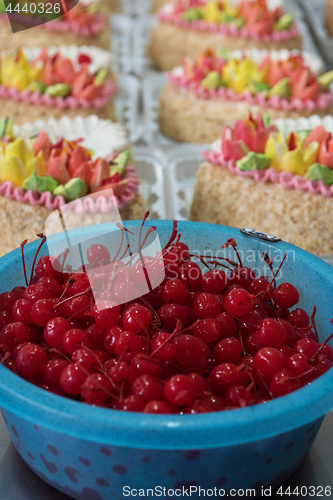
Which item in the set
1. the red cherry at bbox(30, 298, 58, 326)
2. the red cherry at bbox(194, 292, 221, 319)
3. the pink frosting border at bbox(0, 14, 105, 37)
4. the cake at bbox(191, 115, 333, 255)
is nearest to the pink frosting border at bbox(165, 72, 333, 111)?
the cake at bbox(191, 115, 333, 255)

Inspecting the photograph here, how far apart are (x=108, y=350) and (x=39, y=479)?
227 millimetres

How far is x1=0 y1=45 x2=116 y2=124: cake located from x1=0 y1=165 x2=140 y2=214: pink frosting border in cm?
75

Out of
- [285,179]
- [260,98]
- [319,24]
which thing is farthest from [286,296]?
[319,24]

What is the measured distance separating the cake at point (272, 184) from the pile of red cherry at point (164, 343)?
26.3 inches

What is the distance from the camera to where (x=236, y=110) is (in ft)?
7.05

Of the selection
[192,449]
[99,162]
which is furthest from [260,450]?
[99,162]

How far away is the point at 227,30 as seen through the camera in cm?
293

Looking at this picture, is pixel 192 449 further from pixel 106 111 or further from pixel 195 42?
pixel 195 42

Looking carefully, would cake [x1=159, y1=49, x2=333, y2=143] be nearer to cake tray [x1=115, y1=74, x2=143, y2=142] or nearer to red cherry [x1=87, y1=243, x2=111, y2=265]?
cake tray [x1=115, y1=74, x2=143, y2=142]

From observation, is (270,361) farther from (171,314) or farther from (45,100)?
(45,100)

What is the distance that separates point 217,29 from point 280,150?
1.77 meters

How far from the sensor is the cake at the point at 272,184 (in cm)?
145

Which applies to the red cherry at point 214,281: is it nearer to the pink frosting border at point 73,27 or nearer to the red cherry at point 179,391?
the red cherry at point 179,391

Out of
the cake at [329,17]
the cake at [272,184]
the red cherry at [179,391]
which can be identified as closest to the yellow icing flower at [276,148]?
the cake at [272,184]
